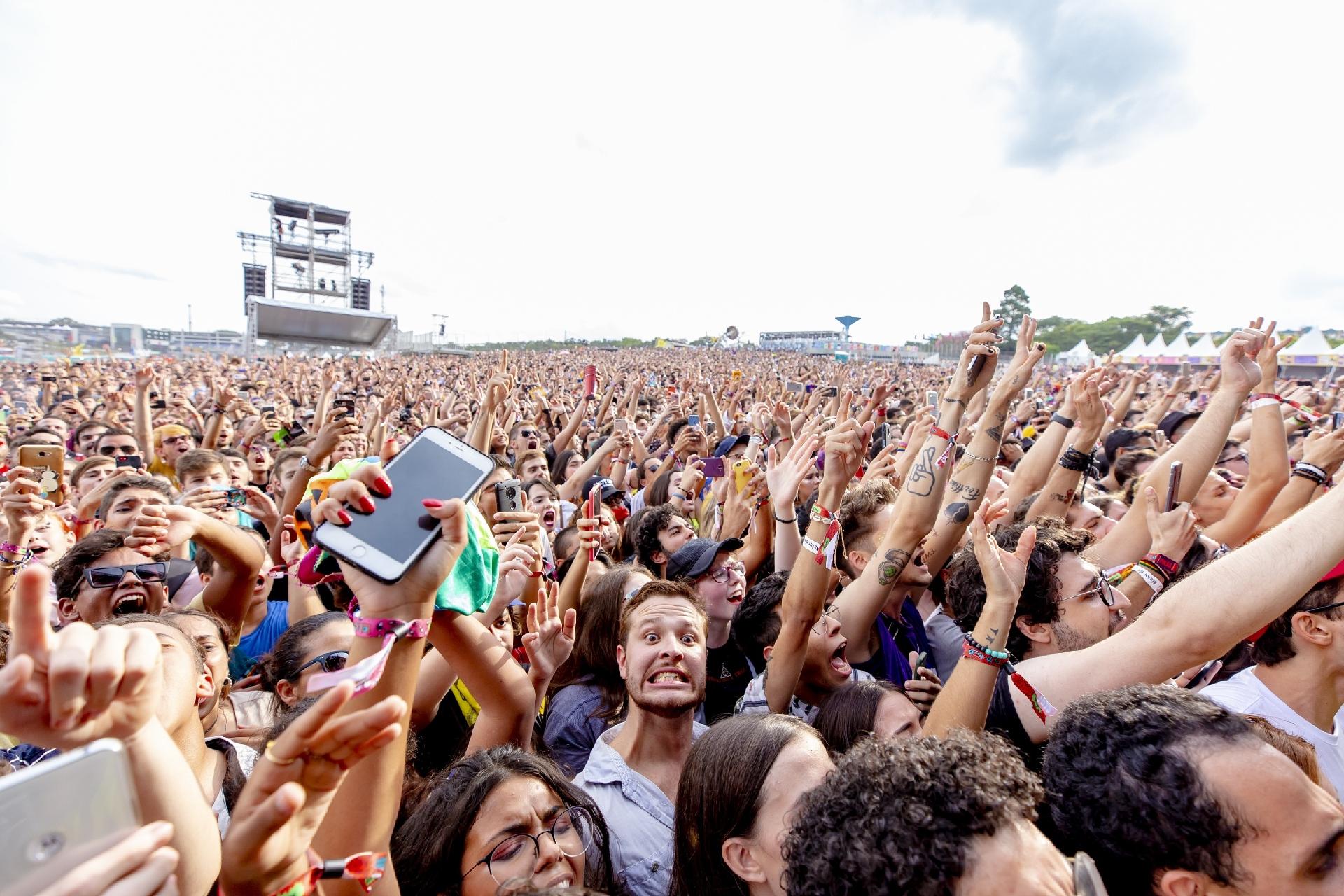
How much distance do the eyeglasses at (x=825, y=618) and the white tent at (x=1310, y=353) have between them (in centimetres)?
3493

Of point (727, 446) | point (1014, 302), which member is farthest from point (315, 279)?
point (1014, 302)

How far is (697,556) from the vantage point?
376cm

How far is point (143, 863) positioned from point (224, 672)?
7.11 ft

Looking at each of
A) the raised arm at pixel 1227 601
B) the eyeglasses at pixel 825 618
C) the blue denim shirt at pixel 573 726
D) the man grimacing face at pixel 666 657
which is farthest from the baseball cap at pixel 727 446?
the raised arm at pixel 1227 601

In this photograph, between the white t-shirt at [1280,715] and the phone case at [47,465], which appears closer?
the white t-shirt at [1280,715]

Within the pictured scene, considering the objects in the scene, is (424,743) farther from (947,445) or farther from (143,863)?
(947,445)

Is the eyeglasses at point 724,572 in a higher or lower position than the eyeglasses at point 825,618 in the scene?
lower

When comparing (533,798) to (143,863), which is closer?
(143,863)

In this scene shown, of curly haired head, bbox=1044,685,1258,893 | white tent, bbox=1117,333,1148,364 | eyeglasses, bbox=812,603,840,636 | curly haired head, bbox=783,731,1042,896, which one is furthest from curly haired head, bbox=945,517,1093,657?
white tent, bbox=1117,333,1148,364

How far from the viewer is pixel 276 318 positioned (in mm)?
37000

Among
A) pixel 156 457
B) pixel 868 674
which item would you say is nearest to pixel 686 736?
pixel 868 674

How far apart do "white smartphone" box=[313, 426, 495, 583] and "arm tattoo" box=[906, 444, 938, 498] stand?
207 cm

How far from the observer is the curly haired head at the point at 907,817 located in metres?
1.31

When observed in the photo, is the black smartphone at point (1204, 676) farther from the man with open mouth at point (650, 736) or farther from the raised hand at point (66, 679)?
the raised hand at point (66, 679)
